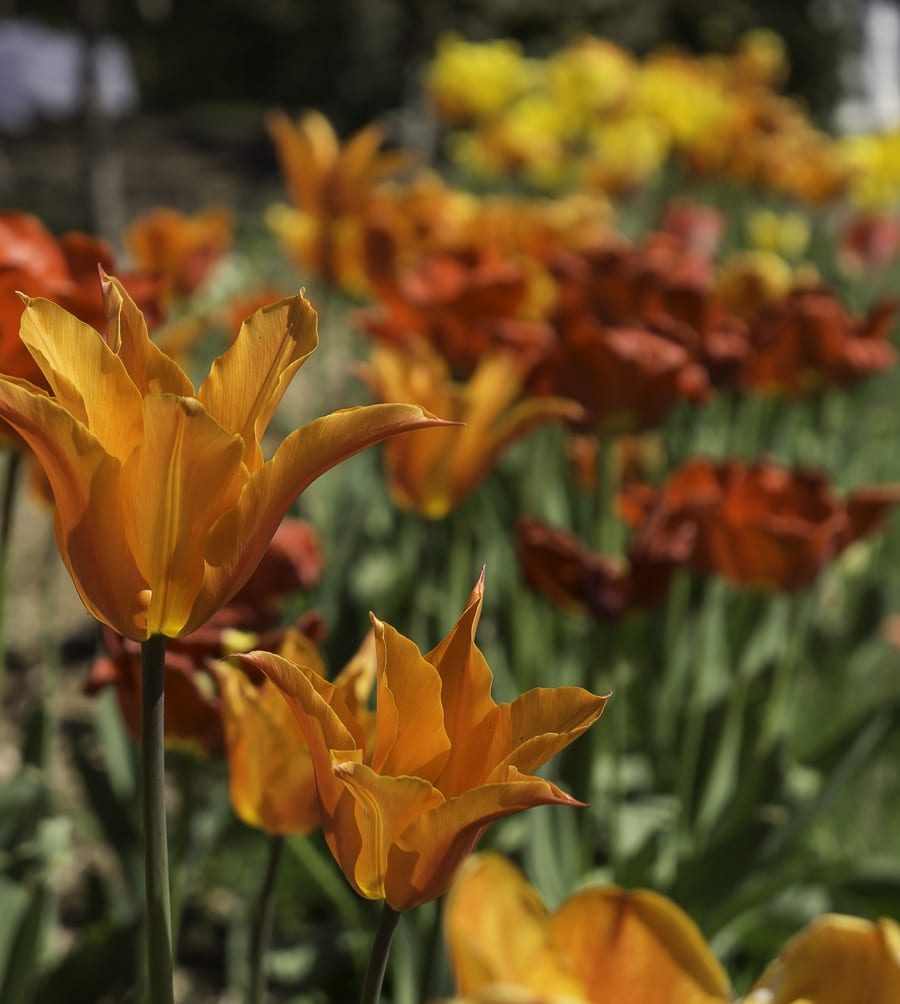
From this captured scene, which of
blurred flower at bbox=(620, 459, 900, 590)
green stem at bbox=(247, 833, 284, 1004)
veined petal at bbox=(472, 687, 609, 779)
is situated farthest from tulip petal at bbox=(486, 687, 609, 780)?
blurred flower at bbox=(620, 459, 900, 590)

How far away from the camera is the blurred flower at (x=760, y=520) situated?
4.19ft

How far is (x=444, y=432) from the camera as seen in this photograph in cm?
137

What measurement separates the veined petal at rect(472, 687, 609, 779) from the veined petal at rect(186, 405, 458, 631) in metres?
0.13

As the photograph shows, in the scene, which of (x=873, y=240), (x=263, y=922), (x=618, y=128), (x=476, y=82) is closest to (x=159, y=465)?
(x=263, y=922)

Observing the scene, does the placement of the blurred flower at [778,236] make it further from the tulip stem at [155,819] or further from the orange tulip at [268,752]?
the tulip stem at [155,819]

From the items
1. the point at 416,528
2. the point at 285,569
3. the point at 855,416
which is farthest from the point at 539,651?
the point at 855,416

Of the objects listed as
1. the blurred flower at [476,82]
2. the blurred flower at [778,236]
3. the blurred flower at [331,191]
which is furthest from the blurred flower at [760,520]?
the blurred flower at [476,82]

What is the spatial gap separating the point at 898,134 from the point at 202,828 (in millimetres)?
3818

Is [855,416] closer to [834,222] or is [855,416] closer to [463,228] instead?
[463,228]

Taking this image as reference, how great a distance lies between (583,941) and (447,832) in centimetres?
8

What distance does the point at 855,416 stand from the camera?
3.13 metres

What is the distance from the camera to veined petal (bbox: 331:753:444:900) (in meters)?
0.55

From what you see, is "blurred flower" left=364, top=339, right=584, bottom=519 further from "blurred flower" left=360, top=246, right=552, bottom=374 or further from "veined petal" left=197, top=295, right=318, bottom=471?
"veined petal" left=197, top=295, right=318, bottom=471

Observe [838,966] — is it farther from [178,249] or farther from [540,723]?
[178,249]
